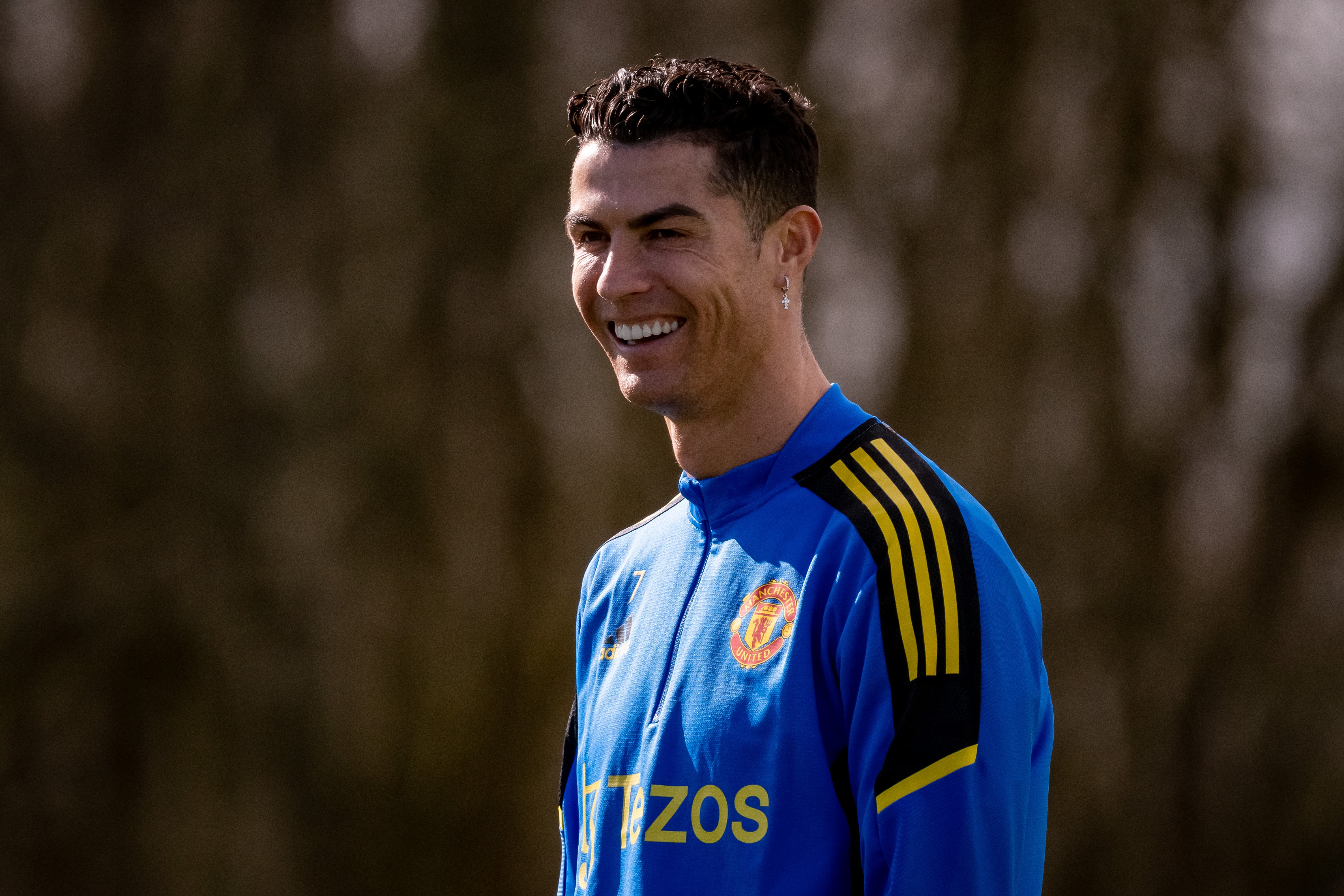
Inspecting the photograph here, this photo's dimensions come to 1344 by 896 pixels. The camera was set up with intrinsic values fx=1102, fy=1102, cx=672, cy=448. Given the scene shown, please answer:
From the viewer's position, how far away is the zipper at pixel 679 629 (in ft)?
4.84

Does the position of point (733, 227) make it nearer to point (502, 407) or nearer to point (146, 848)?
point (502, 407)

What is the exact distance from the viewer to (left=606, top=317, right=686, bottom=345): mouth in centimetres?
152

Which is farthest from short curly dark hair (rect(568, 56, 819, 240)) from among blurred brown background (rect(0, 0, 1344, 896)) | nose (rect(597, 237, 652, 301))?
blurred brown background (rect(0, 0, 1344, 896))

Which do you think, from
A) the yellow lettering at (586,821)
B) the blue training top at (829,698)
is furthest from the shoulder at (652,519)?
the yellow lettering at (586,821)

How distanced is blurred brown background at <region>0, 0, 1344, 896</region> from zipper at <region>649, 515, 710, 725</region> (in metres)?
3.11

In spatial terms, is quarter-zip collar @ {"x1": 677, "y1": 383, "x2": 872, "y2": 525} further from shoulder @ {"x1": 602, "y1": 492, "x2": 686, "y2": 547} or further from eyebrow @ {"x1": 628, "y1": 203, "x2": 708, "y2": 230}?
eyebrow @ {"x1": 628, "y1": 203, "x2": 708, "y2": 230}

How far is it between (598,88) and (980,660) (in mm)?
972

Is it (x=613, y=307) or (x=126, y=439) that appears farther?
(x=126, y=439)

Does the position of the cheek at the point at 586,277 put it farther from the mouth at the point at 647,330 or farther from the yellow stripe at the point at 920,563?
the yellow stripe at the point at 920,563

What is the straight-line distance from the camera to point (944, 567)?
128 centimetres

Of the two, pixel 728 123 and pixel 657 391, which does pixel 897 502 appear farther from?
pixel 728 123

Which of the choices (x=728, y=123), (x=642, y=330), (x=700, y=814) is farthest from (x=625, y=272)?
(x=700, y=814)

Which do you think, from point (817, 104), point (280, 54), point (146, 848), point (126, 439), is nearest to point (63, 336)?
point (126, 439)

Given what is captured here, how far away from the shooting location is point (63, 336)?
4.82 m
